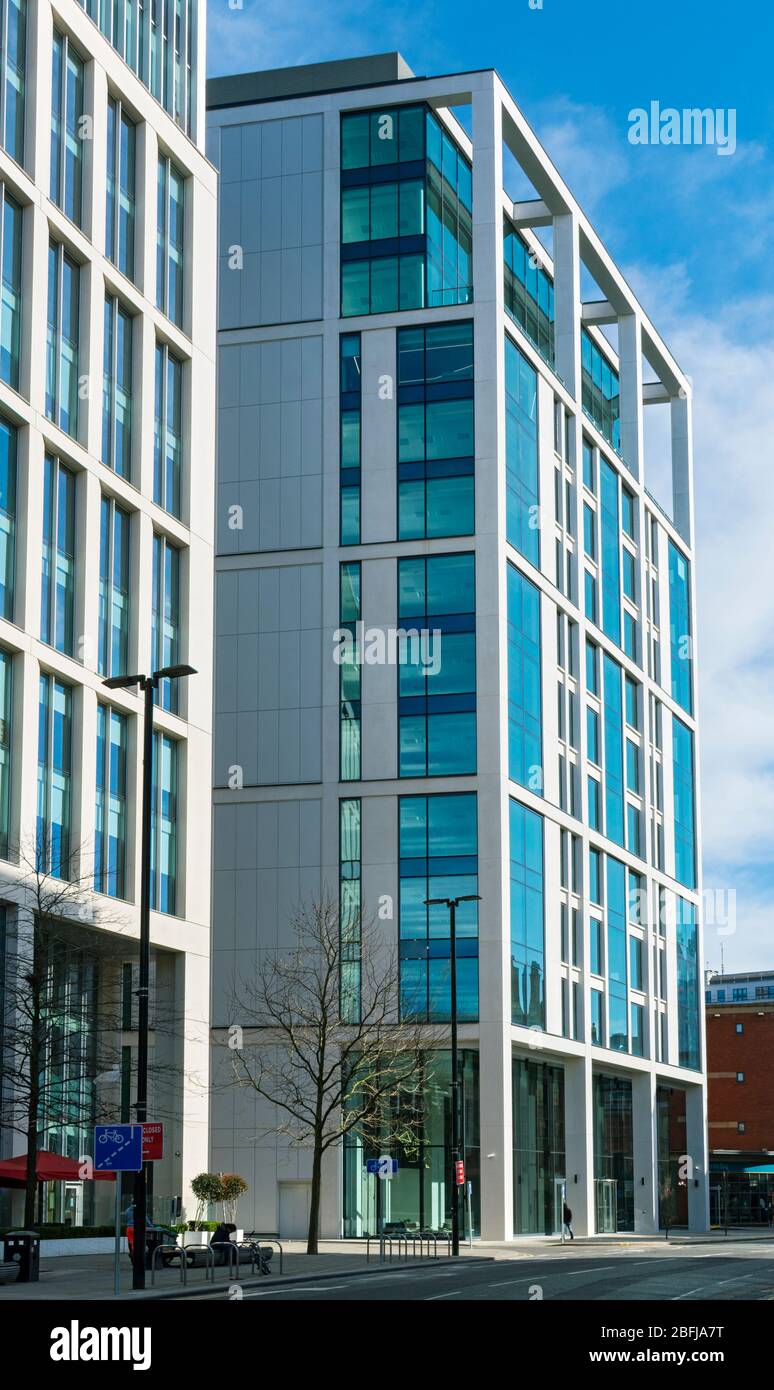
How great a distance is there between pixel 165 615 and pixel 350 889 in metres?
20.0

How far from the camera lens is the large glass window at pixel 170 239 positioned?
5706cm

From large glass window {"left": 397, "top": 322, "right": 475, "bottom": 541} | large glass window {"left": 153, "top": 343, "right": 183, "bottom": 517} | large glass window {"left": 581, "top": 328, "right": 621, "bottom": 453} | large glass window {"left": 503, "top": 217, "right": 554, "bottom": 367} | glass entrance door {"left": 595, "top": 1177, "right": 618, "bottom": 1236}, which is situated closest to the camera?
large glass window {"left": 153, "top": 343, "right": 183, "bottom": 517}

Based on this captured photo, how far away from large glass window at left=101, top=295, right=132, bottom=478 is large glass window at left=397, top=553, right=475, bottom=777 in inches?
830

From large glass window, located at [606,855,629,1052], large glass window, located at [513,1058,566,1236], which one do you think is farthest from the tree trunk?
large glass window, located at [606,855,629,1052]

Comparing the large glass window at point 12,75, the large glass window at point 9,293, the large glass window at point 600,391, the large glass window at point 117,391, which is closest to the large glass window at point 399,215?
the large glass window at point 600,391

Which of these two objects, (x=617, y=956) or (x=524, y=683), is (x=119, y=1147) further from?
(x=617, y=956)

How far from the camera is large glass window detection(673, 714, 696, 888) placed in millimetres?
98812

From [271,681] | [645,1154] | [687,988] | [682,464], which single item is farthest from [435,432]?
[687,988]

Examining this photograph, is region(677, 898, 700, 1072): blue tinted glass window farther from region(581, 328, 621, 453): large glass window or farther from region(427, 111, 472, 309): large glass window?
region(427, 111, 472, 309): large glass window

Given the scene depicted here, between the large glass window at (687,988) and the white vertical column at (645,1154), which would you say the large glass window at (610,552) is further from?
the white vertical column at (645,1154)

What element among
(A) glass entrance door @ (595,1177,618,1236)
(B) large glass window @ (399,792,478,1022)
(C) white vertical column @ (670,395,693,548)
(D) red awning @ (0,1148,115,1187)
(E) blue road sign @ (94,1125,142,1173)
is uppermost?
(C) white vertical column @ (670,395,693,548)

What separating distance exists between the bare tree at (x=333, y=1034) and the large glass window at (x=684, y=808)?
32144mm

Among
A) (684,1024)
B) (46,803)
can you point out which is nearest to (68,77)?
(46,803)
